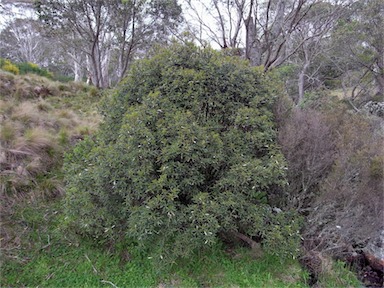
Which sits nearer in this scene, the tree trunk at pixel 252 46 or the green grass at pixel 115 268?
the green grass at pixel 115 268

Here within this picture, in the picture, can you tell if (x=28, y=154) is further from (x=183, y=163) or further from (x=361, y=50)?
(x=361, y=50)

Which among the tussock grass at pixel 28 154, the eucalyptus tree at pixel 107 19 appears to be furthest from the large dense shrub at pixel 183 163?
the eucalyptus tree at pixel 107 19

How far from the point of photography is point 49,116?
15.6ft

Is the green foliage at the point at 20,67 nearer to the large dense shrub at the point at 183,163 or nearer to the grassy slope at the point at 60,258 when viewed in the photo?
the grassy slope at the point at 60,258

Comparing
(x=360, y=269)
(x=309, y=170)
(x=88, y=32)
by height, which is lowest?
(x=360, y=269)

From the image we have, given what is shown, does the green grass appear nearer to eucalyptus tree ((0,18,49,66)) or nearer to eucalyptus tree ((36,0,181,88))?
eucalyptus tree ((36,0,181,88))

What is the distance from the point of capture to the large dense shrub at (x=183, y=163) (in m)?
2.17

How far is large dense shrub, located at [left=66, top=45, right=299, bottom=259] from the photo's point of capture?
7.11ft

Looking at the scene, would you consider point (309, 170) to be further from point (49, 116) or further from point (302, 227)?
point (49, 116)

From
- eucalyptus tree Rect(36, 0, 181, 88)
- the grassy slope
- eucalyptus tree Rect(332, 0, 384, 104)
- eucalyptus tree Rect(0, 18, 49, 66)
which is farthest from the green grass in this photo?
eucalyptus tree Rect(0, 18, 49, 66)

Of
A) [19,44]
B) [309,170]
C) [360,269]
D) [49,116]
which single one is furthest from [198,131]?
[19,44]

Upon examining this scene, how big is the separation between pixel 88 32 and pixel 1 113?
6.26m

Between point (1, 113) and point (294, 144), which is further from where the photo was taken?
point (1, 113)

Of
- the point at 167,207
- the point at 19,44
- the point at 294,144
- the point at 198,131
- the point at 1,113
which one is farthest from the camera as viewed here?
the point at 19,44
